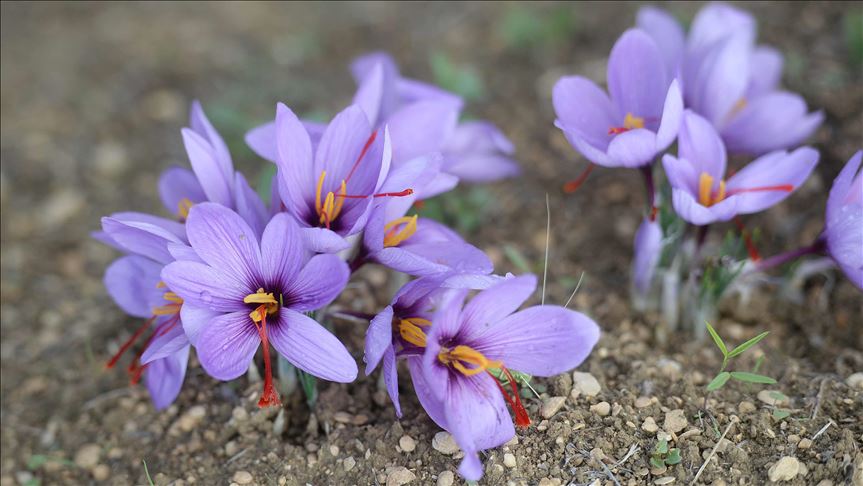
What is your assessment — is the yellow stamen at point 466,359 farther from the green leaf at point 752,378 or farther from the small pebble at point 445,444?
the green leaf at point 752,378

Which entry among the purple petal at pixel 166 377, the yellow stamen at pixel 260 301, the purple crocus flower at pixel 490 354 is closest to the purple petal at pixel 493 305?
the purple crocus flower at pixel 490 354

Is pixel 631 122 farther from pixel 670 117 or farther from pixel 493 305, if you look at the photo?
pixel 493 305

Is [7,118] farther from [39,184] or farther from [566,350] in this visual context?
[566,350]

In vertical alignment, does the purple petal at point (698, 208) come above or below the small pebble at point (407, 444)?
above

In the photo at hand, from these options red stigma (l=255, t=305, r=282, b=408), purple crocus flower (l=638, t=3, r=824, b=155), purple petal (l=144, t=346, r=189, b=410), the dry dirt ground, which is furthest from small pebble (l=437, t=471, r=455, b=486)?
purple crocus flower (l=638, t=3, r=824, b=155)

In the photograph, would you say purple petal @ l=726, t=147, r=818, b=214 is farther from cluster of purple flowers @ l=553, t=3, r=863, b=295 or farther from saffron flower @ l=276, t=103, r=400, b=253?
saffron flower @ l=276, t=103, r=400, b=253

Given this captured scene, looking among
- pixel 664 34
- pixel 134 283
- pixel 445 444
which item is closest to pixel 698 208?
pixel 664 34
